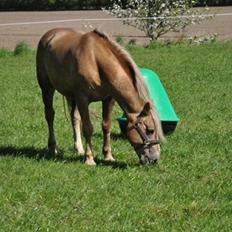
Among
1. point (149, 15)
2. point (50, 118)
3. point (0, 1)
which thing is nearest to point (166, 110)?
point (50, 118)

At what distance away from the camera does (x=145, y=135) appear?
23.9 feet

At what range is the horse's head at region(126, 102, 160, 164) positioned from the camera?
725 centimetres

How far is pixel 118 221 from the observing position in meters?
5.50

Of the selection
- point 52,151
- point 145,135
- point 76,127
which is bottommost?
point 52,151

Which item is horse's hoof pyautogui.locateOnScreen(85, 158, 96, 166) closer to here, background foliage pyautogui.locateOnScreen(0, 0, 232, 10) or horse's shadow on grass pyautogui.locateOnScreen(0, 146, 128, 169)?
horse's shadow on grass pyautogui.locateOnScreen(0, 146, 128, 169)

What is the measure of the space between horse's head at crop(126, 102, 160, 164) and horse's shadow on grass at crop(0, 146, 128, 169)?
13.0 inches

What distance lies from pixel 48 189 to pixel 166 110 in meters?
3.35

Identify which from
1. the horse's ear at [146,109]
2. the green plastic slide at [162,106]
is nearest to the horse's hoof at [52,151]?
the green plastic slide at [162,106]

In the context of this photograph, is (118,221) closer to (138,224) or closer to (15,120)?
(138,224)

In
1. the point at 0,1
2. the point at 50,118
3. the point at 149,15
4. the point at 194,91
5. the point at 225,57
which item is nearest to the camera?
the point at 50,118

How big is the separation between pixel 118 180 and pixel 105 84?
1.28m

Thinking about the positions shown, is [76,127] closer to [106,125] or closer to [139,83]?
[106,125]

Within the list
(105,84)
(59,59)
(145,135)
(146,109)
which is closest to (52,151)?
(59,59)

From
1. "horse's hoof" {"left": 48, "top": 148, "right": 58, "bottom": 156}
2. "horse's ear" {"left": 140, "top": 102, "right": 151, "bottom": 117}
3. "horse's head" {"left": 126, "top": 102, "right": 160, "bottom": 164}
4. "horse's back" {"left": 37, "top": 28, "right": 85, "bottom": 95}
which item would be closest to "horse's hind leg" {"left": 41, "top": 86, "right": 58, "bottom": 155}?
"horse's hoof" {"left": 48, "top": 148, "right": 58, "bottom": 156}
